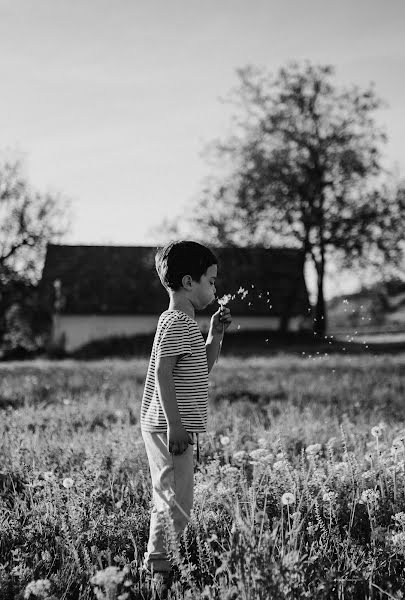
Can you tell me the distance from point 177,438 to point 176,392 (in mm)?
265

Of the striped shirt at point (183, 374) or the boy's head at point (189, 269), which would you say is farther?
the boy's head at point (189, 269)

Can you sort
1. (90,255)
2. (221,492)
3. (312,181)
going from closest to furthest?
(221,492) → (312,181) → (90,255)

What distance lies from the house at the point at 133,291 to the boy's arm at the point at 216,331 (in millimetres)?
32781

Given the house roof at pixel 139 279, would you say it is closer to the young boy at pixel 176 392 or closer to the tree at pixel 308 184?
the tree at pixel 308 184

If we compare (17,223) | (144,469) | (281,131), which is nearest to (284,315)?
(281,131)

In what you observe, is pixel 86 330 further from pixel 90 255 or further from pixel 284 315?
pixel 284 315

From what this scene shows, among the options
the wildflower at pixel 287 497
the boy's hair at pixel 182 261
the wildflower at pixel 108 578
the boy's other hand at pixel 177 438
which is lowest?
the wildflower at pixel 108 578

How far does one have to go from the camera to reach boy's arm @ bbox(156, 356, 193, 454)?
3492 millimetres

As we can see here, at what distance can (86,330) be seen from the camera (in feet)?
133

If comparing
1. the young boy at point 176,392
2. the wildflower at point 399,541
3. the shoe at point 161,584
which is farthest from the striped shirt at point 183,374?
the wildflower at point 399,541

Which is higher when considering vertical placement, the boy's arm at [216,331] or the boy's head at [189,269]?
the boy's head at [189,269]

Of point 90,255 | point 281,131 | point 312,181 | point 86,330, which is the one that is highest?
point 281,131

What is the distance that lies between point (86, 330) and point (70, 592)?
→ 3768 cm

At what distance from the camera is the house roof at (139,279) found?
3716cm
